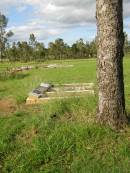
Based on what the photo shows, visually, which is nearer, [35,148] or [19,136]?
[35,148]

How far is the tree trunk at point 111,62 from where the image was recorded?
6879mm

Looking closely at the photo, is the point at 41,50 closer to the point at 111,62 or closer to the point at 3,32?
the point at 3,32

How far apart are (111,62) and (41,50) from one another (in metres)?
82.0

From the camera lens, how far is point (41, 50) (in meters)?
88.2

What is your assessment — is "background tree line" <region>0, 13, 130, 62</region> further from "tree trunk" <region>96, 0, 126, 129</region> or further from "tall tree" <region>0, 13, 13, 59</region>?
"tree trunk" <region>96, 0, 126, 129</region>

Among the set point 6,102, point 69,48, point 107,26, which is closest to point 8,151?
point 107,26

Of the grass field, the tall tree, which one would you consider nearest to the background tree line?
the tall tree

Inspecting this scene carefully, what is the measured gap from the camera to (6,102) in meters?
12.0

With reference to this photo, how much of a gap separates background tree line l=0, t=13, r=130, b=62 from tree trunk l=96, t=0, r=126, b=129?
239 ft

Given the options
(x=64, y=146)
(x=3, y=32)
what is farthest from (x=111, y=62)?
(x=3, y=32)

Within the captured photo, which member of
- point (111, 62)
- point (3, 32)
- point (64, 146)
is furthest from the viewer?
point (3, 32)

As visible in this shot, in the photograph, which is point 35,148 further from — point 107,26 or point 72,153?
point 107,26

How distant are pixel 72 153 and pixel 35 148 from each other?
60 cm

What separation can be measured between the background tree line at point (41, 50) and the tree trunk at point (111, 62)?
2868 inches
